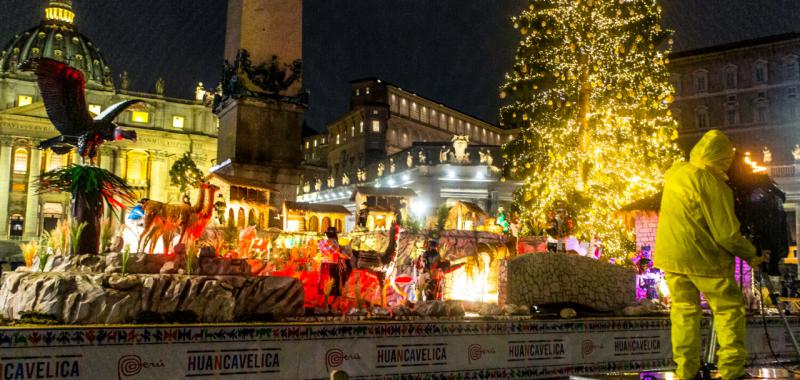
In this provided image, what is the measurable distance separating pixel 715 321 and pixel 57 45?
405ft

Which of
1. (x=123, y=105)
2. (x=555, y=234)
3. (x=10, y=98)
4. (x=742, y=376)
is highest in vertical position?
(x=10, y=98)

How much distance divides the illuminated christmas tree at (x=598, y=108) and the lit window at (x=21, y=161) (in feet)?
264

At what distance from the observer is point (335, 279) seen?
1061 cm

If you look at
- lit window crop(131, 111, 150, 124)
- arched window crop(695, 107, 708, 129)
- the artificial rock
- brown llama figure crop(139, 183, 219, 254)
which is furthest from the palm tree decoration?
lit window crop(131, 111, 150, 124)


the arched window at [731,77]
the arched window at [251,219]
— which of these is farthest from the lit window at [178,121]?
the arched window at [251,219]

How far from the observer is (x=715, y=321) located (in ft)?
19.3

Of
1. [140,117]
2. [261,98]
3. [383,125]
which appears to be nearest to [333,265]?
[261,98]

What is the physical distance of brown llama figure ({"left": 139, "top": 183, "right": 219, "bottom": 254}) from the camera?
10219 mm

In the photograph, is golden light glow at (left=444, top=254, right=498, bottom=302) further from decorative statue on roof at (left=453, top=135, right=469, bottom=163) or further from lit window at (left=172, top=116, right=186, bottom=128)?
lit window at (left=172, top=116, right=186, bottom=128)

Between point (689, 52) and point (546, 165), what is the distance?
5189cm

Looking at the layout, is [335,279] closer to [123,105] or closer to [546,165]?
[123,105]

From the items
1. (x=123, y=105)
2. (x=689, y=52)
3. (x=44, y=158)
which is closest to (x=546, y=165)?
(x=123, y=105)

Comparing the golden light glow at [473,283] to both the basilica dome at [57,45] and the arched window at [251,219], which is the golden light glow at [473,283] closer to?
the arched window at [251,219]

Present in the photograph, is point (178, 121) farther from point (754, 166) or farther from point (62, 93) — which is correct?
point (754, 166)
